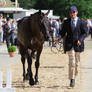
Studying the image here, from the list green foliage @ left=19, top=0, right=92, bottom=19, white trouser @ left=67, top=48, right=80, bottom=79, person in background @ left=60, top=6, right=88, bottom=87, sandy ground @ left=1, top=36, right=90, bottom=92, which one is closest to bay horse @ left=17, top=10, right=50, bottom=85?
sandy ground @ left=1, top=36, right=90, bottom=92

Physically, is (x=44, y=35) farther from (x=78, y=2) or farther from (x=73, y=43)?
(x=78, y=2)

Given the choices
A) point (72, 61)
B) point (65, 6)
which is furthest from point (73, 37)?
point (65, 6)

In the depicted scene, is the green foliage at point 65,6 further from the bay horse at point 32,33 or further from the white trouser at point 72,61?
the white trouser at point 72,61

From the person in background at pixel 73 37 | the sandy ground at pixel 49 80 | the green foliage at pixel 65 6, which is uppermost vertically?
the person in background at pixel 73 37

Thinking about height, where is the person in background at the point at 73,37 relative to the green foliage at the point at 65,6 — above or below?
above

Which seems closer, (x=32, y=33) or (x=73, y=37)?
(x=73, y=37)

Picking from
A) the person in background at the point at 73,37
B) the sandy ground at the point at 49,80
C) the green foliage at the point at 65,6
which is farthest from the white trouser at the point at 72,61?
the green foliage at the point at 65,6

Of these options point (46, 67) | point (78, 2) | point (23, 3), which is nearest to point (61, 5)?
point (78, 2)

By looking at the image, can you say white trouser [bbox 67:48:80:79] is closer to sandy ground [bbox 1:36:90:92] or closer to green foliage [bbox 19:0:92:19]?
sandy ground [bbox 1:36:90:92]

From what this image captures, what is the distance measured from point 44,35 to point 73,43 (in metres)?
0.77

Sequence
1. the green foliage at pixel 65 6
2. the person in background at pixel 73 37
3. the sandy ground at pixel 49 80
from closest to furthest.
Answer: the sandy ground at pixel 49 80, the person in background at pixel 73 37, the green foliage at pixel 65 6

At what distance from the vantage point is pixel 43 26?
10352 mm

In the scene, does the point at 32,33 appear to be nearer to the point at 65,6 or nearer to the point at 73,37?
the point at 73,37

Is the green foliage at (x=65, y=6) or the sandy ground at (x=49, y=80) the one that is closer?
the sandy ground at (x=49, y=80)
